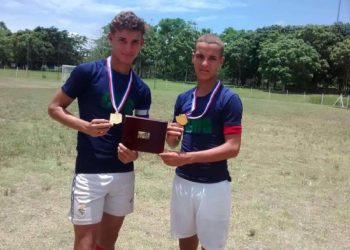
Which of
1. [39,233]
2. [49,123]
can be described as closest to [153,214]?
[39,233]

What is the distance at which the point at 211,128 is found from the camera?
3.12 metres

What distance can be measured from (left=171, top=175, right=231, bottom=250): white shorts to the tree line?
50.7 m

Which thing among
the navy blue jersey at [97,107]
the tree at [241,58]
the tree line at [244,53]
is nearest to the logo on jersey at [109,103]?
the navy blue jersey at [97,107]

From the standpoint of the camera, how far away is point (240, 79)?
81312mm

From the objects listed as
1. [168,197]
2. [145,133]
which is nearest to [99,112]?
[145,133]

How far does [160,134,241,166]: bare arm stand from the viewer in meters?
2.87

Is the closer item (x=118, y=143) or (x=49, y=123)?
(x=118, y=143)

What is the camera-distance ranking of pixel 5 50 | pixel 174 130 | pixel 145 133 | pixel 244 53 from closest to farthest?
pixel 145 133 < pixel 174 130 < pixel 244 53 < pixel 5 50

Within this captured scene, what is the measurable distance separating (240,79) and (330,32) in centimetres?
1774

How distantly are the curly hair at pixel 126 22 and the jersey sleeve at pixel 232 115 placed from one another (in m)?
0.78

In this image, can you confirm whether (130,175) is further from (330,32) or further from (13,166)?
(330,32)

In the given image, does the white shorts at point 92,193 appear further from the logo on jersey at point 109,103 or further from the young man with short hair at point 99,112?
the logo on jersey at point 109,103

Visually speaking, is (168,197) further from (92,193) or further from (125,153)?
(125,153)

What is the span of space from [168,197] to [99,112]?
12.7ft
